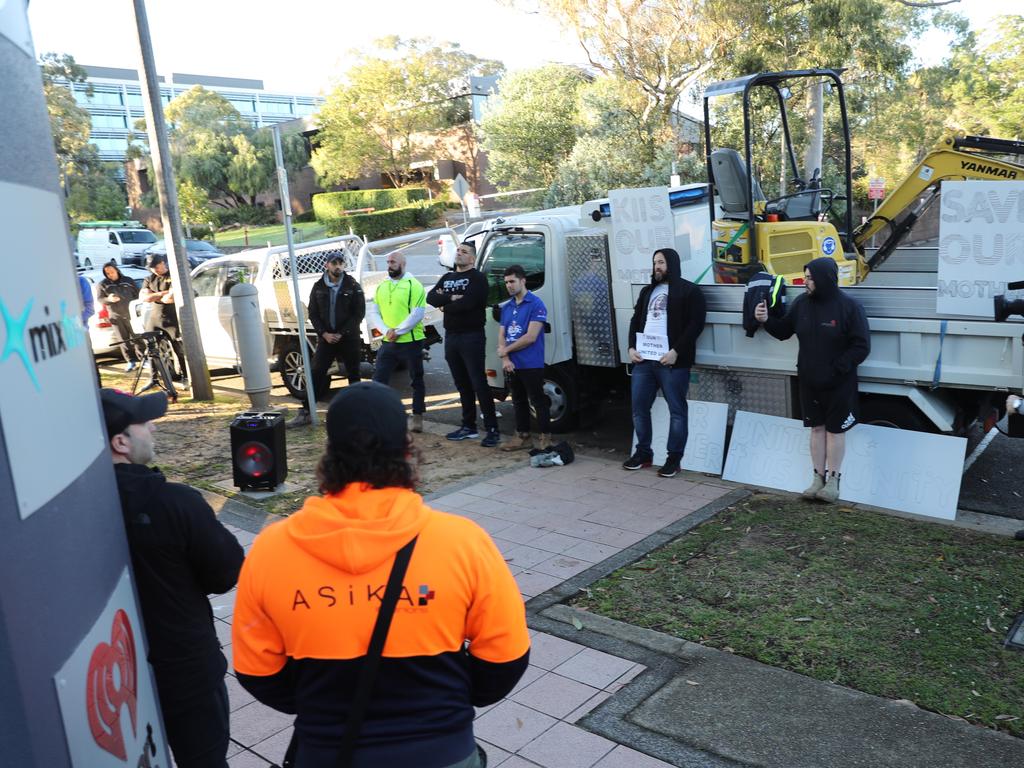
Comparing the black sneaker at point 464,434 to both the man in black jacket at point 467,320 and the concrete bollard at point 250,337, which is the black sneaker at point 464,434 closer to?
the man in black jacket at point 467,320

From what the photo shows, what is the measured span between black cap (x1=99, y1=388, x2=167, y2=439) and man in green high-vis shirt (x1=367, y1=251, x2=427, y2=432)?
6415 millimetres

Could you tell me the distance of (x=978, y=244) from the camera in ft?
20.6

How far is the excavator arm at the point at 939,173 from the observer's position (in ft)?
26.7

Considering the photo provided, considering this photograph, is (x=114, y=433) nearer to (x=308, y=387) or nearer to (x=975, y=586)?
(x=975, y=586)

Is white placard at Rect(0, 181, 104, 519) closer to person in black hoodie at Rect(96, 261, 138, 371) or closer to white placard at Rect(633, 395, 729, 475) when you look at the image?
white placard at Rect(633, 395, 729, 475)

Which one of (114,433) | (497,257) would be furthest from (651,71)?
(114,433)

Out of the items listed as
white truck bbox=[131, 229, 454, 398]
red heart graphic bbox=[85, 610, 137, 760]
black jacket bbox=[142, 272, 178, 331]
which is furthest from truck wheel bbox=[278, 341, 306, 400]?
red heart graphic bbox=[85, 610, 137, 760]

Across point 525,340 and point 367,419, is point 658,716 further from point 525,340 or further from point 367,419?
point 525,340

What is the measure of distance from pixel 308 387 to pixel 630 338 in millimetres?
4000

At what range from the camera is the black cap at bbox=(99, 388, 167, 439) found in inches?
113

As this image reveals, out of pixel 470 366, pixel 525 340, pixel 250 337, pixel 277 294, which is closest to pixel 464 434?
pixel 470 366

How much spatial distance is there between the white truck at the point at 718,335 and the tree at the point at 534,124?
24313 mm

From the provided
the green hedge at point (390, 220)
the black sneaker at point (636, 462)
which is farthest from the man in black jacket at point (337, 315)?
the green hedge at point (390, 220)

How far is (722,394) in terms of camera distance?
7.93 meters
